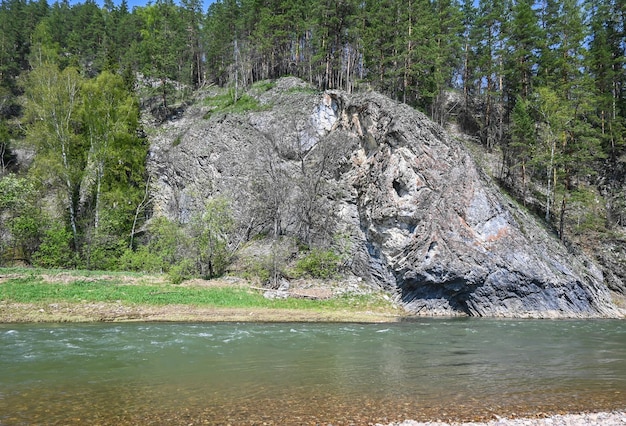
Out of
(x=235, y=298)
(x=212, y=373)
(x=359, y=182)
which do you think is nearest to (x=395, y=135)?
(x=359, y=182)

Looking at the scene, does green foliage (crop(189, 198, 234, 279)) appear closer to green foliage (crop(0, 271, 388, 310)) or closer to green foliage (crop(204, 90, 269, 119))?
green foliage (crop(0, 271, 388, 310))

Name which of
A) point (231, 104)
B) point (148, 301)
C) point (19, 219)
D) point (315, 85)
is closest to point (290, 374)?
point (148, 301)

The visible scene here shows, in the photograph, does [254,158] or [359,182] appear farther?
[254,158]

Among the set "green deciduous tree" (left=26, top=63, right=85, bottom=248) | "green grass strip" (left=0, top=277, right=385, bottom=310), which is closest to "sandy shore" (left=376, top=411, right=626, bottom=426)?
"green grass strip" (left=0, top=277, right=385, bottom=310)

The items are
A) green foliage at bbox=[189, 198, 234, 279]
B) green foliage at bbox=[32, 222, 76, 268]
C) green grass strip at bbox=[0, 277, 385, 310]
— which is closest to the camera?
green grass strip at bbox=[0, 277, 385, 310]

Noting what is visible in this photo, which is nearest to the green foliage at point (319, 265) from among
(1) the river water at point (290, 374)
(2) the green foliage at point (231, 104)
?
(1) the river water at point (290, 374)

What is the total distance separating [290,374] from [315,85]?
40422 mm

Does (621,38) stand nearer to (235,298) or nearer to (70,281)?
(235,298)

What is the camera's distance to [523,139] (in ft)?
118

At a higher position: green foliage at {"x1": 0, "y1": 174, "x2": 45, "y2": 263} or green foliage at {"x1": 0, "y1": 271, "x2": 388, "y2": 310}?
green foliage at {"x1": 0, "y1": 174, "x2": 45, "y2": 263}

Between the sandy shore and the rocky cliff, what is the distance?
1760cm

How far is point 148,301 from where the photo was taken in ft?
68.9

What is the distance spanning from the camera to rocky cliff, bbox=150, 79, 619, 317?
83.6 ft

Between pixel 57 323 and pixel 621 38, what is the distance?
180ft
